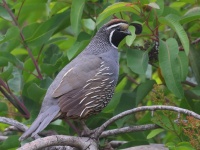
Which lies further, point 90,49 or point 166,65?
point 90,49

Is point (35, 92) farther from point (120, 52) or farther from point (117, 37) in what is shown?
point (120, 52)

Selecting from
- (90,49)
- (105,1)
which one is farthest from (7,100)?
(105,1)

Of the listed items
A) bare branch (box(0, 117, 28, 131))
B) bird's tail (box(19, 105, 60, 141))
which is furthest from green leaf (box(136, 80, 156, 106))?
bare branch (box(0, 117, 28, 131))

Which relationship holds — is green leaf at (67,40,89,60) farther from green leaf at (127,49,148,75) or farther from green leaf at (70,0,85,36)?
green leaf at (127,49,148,75)

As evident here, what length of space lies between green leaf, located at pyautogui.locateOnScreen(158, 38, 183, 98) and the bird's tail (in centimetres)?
89

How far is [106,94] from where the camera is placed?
5527 millimetres

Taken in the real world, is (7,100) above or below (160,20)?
below

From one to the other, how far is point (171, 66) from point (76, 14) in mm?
888

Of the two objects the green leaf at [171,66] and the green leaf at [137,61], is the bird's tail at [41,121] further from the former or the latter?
the green leaf at [171,66]

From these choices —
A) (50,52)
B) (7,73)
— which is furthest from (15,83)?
(50,52)

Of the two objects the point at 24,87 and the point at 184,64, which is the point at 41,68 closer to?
the point at 24,87

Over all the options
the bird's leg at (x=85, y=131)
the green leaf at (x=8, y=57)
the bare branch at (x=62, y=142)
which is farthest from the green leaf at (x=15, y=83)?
the bare branch at (x=62, y=142)

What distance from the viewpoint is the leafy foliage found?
5074 mm

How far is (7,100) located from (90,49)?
2.70 ft
